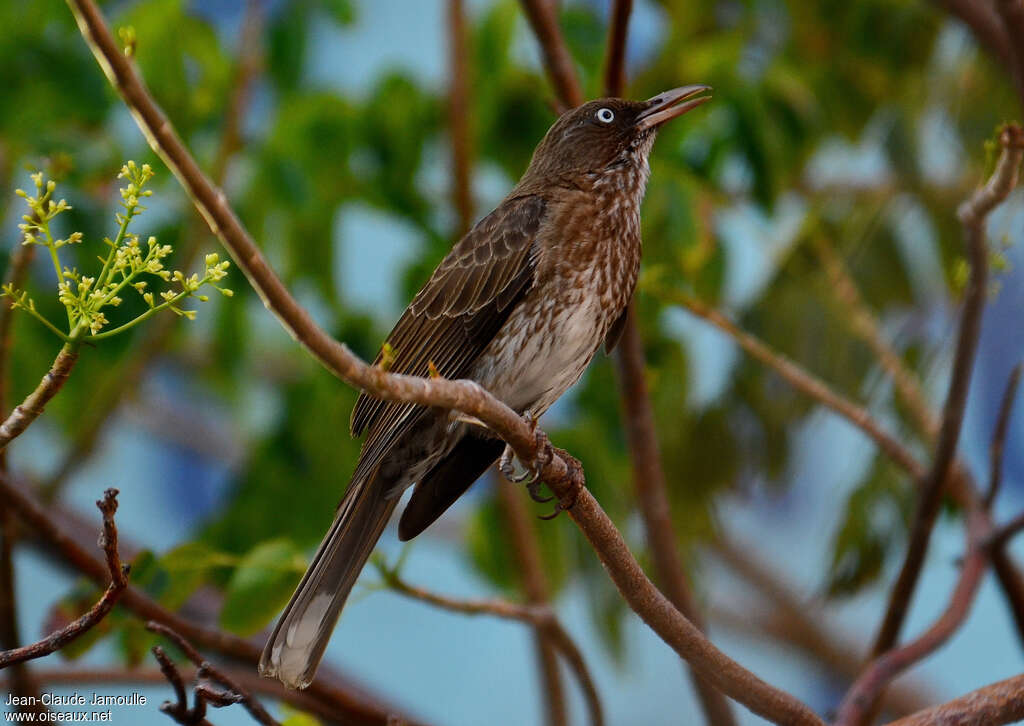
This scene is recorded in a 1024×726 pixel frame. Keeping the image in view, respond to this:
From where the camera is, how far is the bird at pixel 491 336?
117 inches

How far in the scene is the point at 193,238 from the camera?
4.21 m

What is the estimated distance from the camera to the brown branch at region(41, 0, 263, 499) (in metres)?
4.13

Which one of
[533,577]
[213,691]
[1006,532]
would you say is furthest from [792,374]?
[213,691]

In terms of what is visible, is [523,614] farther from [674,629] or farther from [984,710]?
[984,710]

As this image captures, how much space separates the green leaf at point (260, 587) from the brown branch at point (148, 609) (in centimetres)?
14

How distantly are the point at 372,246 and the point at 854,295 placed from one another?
4.95m

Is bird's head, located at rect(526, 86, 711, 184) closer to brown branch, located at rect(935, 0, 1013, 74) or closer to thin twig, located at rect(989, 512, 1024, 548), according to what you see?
brown branch, located at rect(935, 0, 1013, 74)

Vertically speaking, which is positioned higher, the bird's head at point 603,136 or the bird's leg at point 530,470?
the bird's head at point 603,136

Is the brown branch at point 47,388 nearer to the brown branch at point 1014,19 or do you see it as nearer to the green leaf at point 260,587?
the green leaf at point 260,587

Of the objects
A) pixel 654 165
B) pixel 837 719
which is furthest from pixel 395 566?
pixel 654 165

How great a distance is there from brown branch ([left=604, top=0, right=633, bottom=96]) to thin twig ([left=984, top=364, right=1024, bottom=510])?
1200mm

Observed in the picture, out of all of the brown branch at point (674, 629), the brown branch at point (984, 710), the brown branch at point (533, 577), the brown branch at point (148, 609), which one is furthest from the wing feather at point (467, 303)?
Answer: the brown branch at point (984, 710)

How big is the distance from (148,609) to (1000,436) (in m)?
2.01

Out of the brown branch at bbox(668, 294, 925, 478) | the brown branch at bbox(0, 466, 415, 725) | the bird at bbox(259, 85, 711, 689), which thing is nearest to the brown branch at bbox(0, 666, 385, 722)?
the brown branch at bbox(0, 466, 415, 725)
